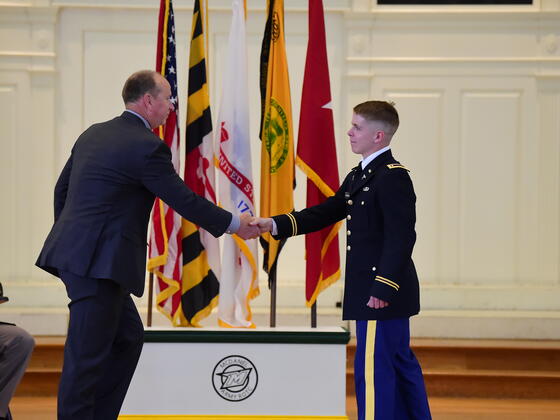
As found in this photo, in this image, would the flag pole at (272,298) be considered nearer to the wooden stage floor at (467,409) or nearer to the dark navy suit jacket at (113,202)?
the dark navy suit jacket at (113,202)

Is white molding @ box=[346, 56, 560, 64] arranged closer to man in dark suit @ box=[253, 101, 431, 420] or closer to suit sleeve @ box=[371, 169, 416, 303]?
man in dark suit @ box=[253, 101, 431, 420]

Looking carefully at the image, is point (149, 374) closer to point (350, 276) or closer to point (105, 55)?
point (350, 276)

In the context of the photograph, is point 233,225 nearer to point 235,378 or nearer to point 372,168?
point 372,168

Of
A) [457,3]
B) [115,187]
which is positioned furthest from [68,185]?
[457,3]

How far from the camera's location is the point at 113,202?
353cm

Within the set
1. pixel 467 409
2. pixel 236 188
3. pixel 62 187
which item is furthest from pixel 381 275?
pixel 467 409

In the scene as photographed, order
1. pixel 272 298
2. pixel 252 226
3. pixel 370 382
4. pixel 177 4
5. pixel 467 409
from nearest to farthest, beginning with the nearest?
pixel 370 382 → pixel 252 226 → pixel 272 298 → pixel 467 409 → pixel 177 4

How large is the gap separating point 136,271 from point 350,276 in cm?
90

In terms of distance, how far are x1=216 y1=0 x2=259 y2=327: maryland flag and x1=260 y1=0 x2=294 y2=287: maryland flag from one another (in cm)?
9

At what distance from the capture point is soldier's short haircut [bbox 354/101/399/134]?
148 inches

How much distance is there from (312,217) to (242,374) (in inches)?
31.7

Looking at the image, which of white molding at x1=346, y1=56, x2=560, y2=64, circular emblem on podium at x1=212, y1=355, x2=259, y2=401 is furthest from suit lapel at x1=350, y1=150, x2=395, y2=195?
white molding at x1=346, y1=56, x2=560, y2=64

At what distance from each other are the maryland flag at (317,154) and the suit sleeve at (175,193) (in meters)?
0.67

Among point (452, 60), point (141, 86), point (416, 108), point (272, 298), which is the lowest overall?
point (272, 298)
